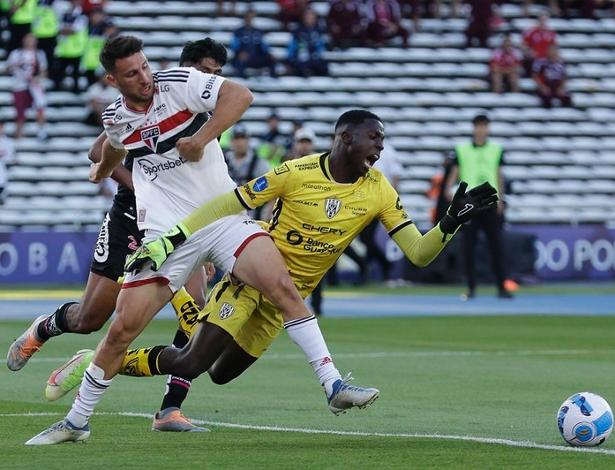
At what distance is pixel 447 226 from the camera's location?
8.60 m

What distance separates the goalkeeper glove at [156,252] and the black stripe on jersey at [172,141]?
1.77ft

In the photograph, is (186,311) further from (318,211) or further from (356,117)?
(356,117)

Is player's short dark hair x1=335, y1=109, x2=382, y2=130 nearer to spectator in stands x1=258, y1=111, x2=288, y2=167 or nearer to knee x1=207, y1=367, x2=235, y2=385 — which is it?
knee x1=207, y1=367, x2=235, y2=385

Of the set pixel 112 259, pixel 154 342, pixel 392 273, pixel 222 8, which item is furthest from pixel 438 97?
pixel 112 259

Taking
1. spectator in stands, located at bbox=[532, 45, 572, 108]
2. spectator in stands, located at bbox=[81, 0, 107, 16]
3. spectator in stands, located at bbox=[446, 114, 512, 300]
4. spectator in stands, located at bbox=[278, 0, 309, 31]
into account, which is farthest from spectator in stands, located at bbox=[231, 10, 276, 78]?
spectator in stands, located at bbox=[446, 114, 512, 300]

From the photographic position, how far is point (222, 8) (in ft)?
107

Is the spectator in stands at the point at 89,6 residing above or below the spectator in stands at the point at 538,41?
above

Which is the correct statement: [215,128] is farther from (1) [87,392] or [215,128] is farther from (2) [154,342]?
(2) [154,342]

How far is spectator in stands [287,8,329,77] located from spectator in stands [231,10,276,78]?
81 centimetres

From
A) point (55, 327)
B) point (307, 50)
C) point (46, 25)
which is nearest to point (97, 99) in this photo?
point (46, 25)

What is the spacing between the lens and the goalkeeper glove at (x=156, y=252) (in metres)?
8.25

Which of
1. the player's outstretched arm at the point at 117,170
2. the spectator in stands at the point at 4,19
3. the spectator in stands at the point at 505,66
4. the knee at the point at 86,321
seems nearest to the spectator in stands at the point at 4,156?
the spectator in stands at the point at 4,19

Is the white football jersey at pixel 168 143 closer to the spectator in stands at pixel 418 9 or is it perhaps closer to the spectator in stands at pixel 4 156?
the spectator in stands at pixel 4 156

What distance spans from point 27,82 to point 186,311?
20058 millimetres
